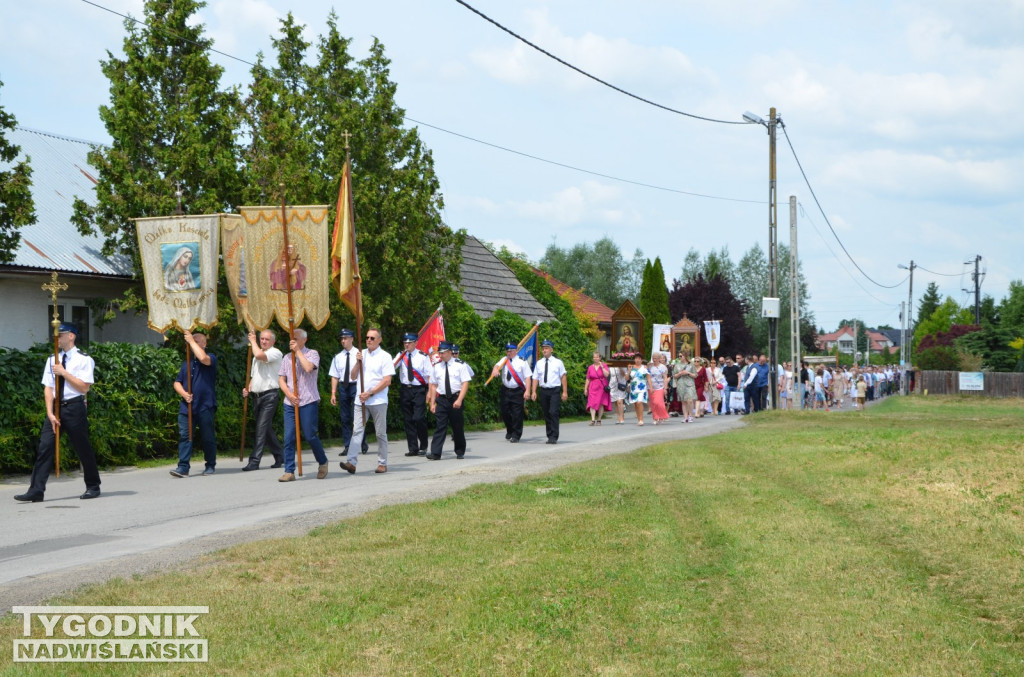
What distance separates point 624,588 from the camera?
6922 millimetres

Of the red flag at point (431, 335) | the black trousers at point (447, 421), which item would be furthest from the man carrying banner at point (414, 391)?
the red flag at point (431, 335)

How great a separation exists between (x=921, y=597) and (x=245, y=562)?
4646 mm

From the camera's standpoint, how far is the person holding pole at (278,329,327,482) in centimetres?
1395

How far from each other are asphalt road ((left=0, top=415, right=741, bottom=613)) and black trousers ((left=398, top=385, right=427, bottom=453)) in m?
0.38

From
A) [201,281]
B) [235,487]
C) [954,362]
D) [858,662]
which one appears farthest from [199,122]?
[954,362]

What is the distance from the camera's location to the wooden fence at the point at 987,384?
188 feet

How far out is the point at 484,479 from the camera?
44.3 feet

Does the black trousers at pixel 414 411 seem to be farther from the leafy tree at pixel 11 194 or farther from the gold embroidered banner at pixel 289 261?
the leafy tree at pixel 11 194

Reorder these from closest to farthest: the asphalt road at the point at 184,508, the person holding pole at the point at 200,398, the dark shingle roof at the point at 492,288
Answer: the asphalt road at the point at 184,508 < the person holding pole at the point at 200,398 < the dark shingle roof at the point at 492,288

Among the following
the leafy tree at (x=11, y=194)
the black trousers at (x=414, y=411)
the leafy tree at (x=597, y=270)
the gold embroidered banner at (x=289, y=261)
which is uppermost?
the leafy tree at (x=597, y=270)

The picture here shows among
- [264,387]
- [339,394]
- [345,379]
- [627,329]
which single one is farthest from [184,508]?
[627,329]

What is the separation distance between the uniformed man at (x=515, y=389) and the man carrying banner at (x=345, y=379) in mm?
3641

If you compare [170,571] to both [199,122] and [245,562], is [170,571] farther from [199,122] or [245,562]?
[199,122]

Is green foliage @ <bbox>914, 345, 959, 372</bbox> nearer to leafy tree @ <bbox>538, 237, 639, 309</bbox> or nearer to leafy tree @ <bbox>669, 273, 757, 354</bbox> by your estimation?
leafy tree @ <bbox>669, 273, 757, 354</bbox>
